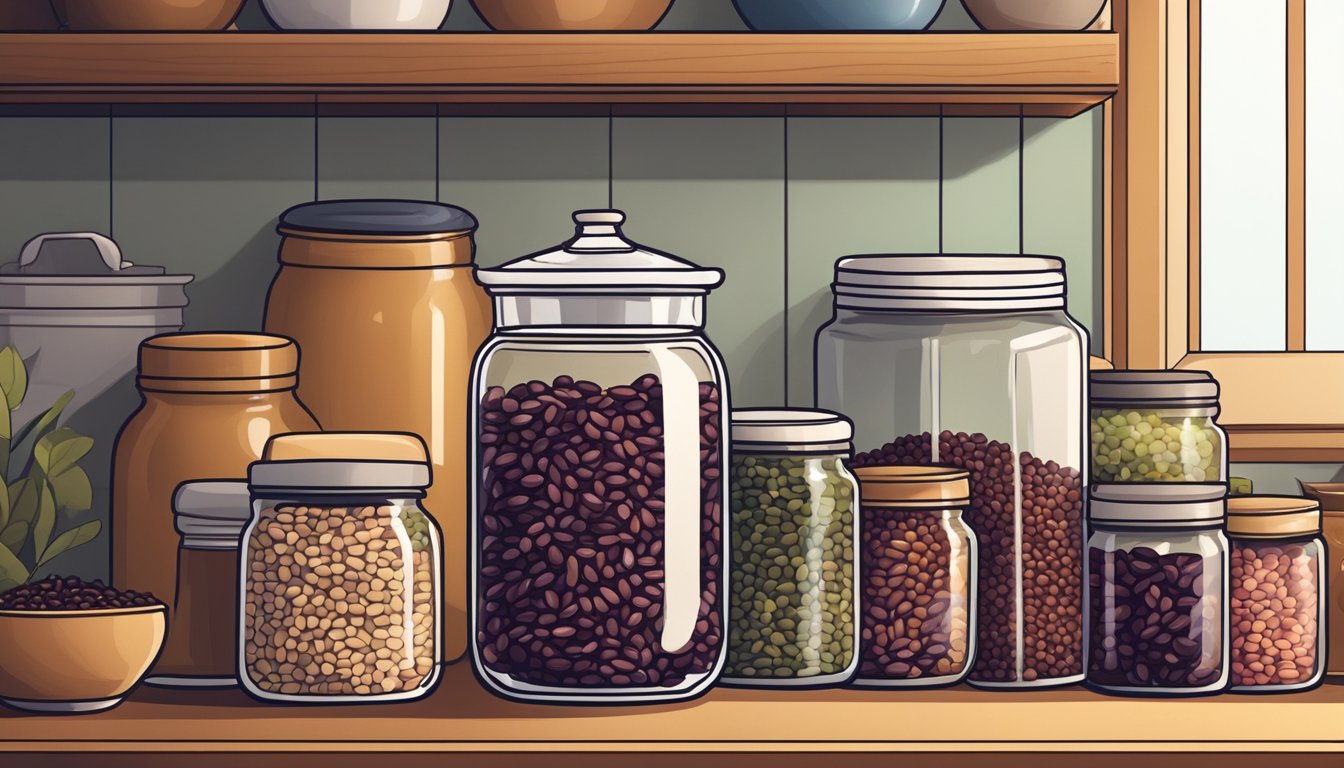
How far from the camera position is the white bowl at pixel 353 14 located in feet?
3.67

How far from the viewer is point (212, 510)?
102cm

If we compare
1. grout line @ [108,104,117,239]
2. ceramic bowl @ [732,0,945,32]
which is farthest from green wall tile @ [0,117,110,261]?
ceramic bowl @ [732,0,945,32]

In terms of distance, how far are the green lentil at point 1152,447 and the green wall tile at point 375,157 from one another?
65cm

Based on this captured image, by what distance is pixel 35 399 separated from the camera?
3.94ft

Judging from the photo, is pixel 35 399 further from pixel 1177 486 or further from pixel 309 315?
pixel 1177 486

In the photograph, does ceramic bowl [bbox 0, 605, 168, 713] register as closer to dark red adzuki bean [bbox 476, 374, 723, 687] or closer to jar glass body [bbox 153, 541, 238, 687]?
jar glass body [bbox 153, 541, 238, 687]

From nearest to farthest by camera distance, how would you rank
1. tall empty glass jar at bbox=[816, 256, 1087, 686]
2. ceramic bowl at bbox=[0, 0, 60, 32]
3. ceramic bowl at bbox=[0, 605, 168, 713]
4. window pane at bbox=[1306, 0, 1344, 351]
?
ceramic bowl at bbox=[0, 605, 168, 713] < tall empty glass jar at bbox=[816, 256, 1087, 686] < ceramic bowl at bbox=[0, 0, 60, 32] < window pane at bbox=[1306, 0, 1344, 351]

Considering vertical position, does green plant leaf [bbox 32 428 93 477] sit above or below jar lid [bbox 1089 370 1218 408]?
below

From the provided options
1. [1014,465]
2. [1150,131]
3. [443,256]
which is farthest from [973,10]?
[443,256]

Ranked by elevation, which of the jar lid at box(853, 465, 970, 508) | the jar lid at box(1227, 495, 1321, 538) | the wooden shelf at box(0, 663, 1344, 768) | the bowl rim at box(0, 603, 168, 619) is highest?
the jar lid at box(853, 465, 970, 508)

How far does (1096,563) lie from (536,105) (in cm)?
63

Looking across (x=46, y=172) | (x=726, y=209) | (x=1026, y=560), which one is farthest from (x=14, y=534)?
(x=1026, y=560)

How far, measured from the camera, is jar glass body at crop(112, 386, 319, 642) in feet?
3.49

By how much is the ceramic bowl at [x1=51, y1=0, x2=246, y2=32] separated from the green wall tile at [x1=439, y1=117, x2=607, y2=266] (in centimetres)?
25
